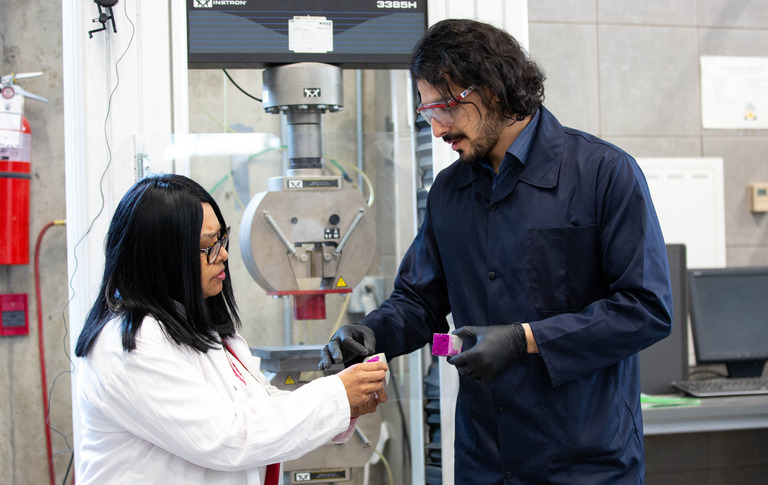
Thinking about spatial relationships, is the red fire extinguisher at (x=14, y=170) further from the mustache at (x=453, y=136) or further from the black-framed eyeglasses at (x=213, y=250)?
the mustache at (x=453, y=136)

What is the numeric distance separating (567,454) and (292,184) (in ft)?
3.30

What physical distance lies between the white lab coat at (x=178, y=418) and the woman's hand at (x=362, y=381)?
0.04 meters

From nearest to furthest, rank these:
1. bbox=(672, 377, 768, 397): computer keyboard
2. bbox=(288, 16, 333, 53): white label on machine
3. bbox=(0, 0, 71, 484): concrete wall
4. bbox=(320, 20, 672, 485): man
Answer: bbox=(320, 20, 672, 485): man
bbox=(288, 16, 333, 53): white label on machine
bbox=(672, 377, 768, 397): computer keyboard
bbox=(0, 0, 71, 484): concrete wall

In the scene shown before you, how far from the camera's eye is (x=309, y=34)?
79.2 inches

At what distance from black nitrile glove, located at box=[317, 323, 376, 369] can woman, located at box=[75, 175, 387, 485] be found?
87 mm

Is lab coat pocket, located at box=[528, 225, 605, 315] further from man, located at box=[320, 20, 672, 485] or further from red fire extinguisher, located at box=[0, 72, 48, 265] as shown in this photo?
red fire extinguisher, located at box=[0, 72, 48, 265]

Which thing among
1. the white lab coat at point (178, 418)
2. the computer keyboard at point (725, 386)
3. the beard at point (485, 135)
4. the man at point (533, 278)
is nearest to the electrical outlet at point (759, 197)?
the computer keyboard at point (725, 386)

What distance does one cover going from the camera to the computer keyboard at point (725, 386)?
2.67 m

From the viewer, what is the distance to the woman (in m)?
1.25

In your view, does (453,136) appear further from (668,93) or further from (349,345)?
(668,93)

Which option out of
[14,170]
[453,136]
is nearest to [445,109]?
[453,136]

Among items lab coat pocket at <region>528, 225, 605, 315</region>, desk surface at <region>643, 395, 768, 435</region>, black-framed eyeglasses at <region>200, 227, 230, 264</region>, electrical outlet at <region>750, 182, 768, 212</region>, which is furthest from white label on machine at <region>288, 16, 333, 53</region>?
electrical outlet at <region>750, 182, 768, 212</region>

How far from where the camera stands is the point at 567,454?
1430mm

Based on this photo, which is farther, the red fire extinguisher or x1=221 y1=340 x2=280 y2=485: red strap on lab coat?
the red fire extinguisher
